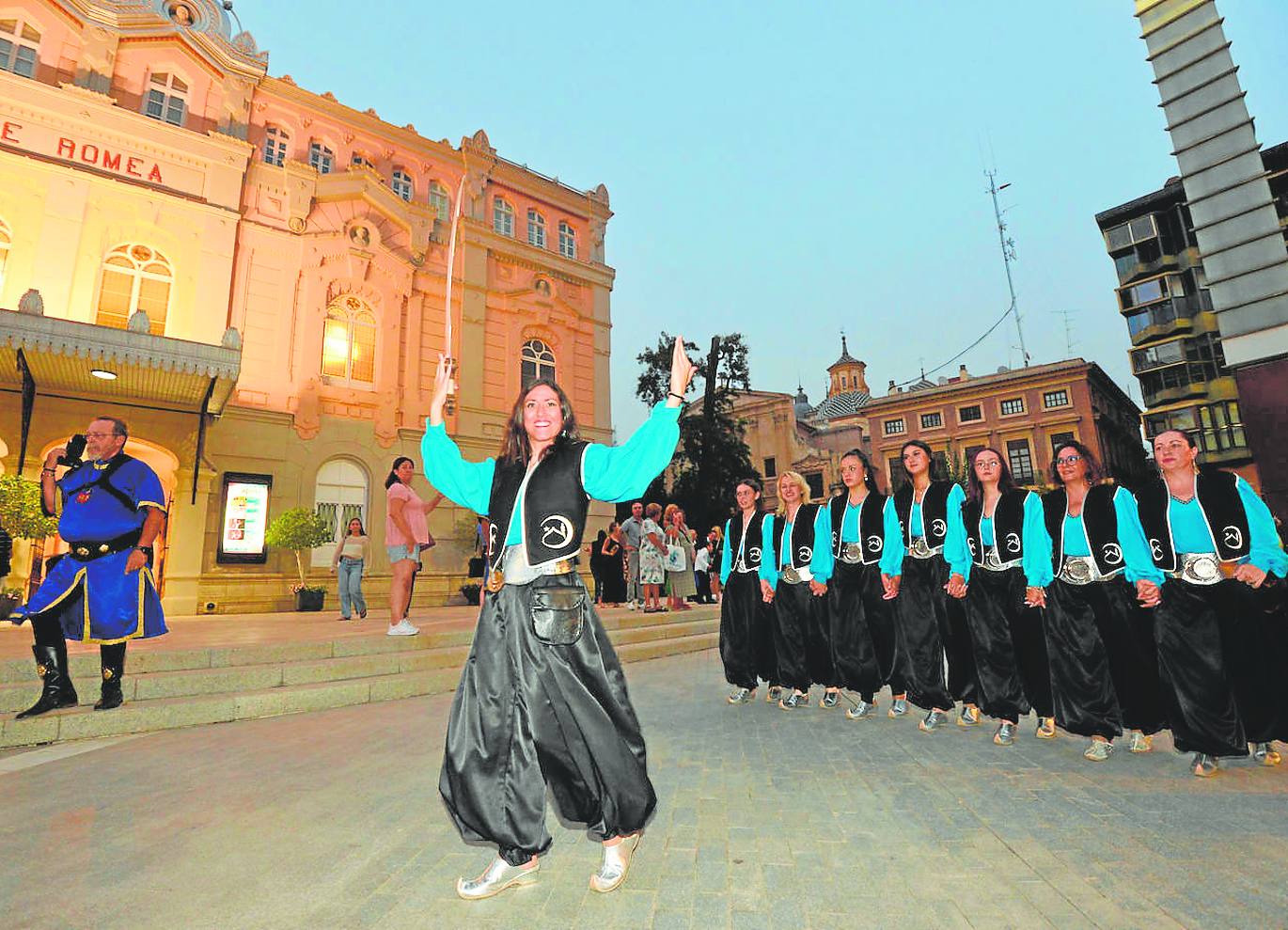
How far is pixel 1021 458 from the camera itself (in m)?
39.8

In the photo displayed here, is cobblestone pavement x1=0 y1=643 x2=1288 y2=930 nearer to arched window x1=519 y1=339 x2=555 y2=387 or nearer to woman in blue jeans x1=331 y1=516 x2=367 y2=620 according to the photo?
woman in blue jeans x1=331 y1=516 x2=367 y2=620

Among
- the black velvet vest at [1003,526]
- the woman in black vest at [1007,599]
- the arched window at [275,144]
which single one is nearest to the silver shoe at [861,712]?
the woman in black vest at [1007,599]

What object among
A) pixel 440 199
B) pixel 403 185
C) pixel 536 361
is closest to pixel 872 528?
pixel 536 361

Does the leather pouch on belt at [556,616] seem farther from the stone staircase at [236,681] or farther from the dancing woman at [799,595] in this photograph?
the stone staircase at [236,681]

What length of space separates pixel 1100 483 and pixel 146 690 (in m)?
8.29

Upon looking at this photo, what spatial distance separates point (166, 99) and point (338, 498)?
10.3 meters

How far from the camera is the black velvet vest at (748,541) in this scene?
624 centimetres

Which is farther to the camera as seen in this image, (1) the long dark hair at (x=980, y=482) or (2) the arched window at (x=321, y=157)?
(2) the arched window at (x=321, y=157)

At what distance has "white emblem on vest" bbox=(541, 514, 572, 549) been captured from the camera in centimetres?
257

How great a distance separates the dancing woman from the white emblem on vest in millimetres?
3575

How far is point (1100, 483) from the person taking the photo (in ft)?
15.3

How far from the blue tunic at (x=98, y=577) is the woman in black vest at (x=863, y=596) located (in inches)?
226

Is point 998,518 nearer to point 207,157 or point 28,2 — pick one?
point 207,157

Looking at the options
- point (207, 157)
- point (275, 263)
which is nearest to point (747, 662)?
point (275, 263)
